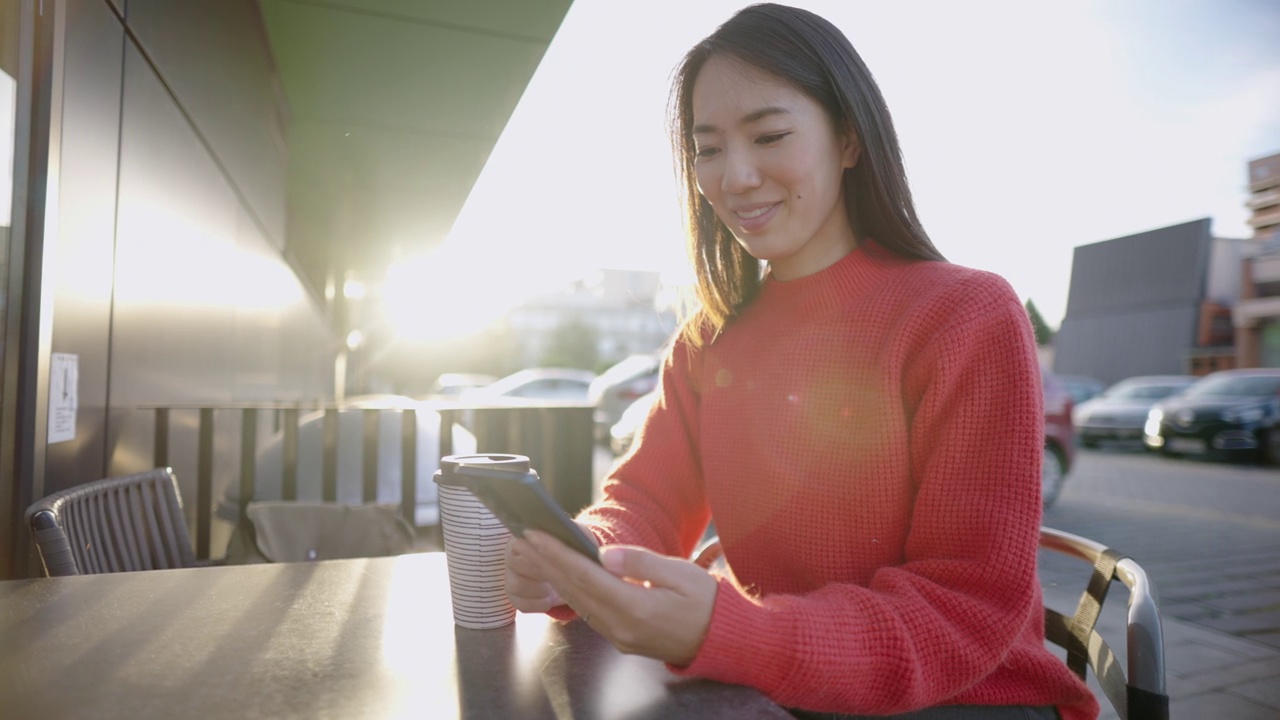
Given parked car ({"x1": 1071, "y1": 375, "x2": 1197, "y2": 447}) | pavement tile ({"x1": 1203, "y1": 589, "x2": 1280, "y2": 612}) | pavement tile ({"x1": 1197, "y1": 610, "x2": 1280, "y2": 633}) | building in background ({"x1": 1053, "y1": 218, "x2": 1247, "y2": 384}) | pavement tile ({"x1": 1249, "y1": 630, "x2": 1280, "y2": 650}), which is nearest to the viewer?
pavement tile ({"x1": 1249, "y1": 630, "x2": 1280, "y2": 650})

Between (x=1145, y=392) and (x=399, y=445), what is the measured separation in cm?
1633

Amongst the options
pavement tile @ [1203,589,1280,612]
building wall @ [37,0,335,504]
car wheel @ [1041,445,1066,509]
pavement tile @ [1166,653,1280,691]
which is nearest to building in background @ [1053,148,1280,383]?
car wheel @ [1041,445,1066,509]

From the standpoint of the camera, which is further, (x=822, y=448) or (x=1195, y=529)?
(x=1195, y=529)

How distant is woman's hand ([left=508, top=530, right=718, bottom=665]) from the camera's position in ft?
2.66

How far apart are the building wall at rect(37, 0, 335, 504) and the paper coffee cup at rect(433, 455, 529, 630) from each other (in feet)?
4.21

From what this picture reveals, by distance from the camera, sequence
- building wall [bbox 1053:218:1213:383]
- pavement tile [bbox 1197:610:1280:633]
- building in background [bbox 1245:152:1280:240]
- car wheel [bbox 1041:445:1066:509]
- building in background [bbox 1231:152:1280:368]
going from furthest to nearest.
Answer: building wall [bbox 1053:218:1213:383] → building in background [bbox 1231:152:1280:368] → car wheel [bbox 1041:445:1066:509] → building in background [bbox 1245:152:1280:240] → pavement tile [bbox 1197:610:1280:633]

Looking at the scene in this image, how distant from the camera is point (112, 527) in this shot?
1812 mm

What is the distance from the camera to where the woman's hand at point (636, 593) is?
812mm

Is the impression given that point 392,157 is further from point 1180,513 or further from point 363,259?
point 1180,513

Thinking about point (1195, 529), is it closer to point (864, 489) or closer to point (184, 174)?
point (864, 489)

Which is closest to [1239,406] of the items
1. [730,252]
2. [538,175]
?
[538,175]

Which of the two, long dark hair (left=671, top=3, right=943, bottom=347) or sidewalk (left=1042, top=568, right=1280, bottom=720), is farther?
sidewalk (left=1042, top=568, right=1280, bottom=720)

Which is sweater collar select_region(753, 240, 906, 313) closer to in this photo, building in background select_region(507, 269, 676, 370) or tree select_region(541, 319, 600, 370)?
tree select_region(541, 319, 600, 370)

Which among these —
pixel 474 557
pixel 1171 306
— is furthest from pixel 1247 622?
pixel 1171 306
